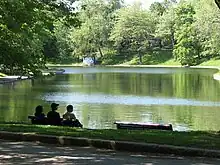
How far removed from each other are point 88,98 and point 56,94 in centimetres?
477

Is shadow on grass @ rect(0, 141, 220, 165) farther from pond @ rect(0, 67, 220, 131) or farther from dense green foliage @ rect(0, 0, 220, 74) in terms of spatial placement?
dense green foliage @ rect(0, 0, 220, 74)

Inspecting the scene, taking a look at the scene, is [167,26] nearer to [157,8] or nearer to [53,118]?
[157,8]

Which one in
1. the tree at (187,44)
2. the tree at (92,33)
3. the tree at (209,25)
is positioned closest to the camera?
the tree at (209,25)

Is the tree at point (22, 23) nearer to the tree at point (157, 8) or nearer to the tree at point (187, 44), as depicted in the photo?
the tree at point (187, 44)

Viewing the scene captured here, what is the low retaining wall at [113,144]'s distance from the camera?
9.83 metres

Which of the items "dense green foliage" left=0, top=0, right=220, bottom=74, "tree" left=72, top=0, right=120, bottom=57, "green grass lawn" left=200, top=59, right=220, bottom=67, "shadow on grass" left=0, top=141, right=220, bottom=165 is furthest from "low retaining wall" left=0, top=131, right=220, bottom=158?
"tree" left=72, top=0, right=120, bottom=57

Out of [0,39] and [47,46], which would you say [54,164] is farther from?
[47,46]

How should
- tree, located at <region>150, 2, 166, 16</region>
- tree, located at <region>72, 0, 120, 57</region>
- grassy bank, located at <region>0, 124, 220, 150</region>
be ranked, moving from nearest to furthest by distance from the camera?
grassy bank, located at <region>0, 124, 220, 150</region>, tree, located at <region>72, 0, 120, 57</region>, tree, located at <region>150, 2, 166, 16</region>

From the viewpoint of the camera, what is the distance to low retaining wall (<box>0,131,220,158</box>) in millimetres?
9828

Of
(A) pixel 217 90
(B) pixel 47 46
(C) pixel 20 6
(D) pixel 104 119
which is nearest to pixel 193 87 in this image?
(A) pixel 217 90

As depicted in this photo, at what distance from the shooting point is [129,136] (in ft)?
36.8

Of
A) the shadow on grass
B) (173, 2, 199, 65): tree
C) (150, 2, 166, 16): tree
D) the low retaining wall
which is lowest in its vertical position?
the shadow on grass

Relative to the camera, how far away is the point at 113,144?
34.4ft

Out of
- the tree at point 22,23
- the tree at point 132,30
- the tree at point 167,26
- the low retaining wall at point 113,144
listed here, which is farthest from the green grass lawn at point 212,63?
the low retaining wall at point 113,144
